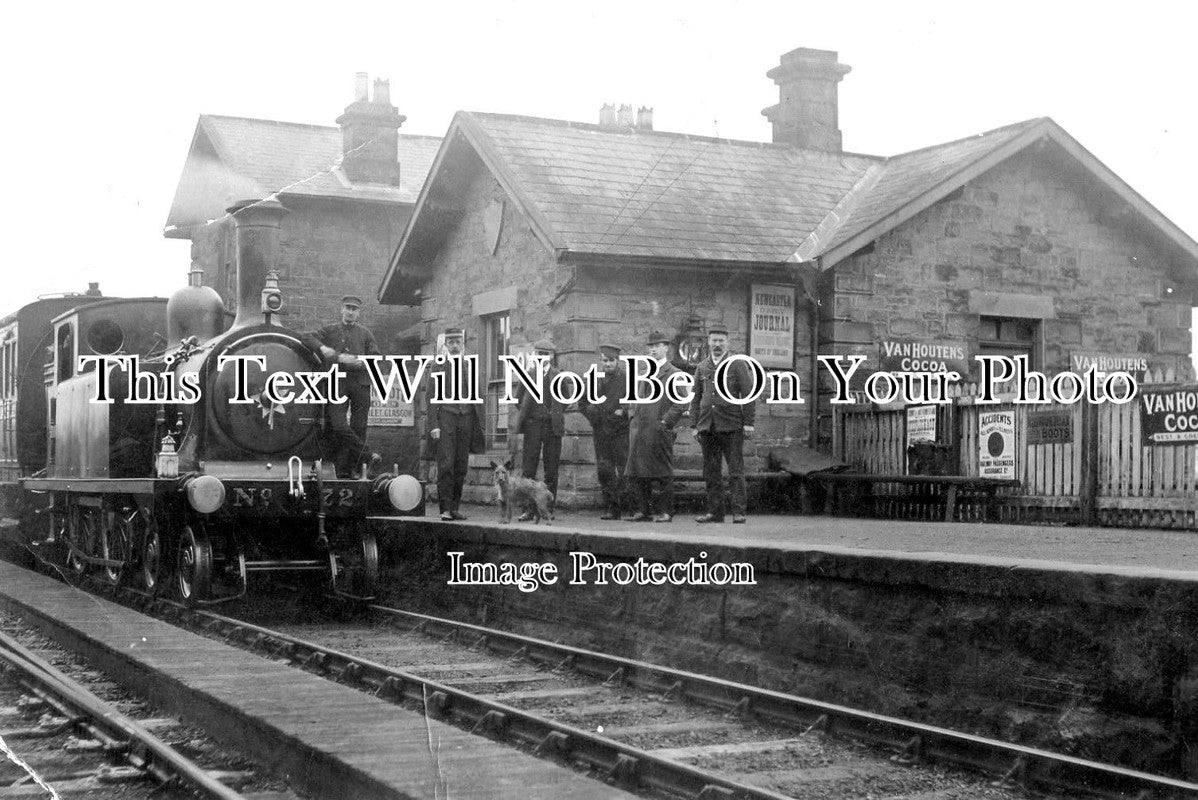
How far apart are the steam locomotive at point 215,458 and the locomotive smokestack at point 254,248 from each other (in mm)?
11

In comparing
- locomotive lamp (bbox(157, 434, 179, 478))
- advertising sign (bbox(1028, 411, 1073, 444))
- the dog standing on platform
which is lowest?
the dog standing on platform

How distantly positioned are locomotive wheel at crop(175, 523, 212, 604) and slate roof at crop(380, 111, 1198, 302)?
16.2ft

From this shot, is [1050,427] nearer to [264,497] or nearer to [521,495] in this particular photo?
[521,495]

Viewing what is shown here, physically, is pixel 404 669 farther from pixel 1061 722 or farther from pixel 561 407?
pixel 561 407

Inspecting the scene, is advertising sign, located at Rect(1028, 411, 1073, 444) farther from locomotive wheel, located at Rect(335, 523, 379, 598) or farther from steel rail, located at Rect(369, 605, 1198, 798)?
locomotive wheel, located at Rect(335, 523, 379, 598)

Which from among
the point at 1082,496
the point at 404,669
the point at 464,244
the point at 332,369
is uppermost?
the point at 464,244

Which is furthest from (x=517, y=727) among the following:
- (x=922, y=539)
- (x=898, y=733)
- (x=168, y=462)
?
(x=168, y=462)

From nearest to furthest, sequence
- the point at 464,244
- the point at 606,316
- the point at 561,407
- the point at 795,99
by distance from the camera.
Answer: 1. the point at 561,407
2. the point at 606,316
3. the point at 464,244
4. the point at 795,99

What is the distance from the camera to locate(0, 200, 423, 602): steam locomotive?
1077cm

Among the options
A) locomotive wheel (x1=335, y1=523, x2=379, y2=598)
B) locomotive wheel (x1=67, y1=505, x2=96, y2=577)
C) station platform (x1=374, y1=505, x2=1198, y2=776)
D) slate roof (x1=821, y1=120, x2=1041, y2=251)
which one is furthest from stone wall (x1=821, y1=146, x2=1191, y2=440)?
locomotive wheel (x1=67, y1=505, x2=96, y2=577)

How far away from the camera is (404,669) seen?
8.62 meters

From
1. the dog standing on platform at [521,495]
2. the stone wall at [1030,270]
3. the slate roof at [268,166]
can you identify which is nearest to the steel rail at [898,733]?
the dog standing on platform at [521,495]

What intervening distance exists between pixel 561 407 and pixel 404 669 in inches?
204

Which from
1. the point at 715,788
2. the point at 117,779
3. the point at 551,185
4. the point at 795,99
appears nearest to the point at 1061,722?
the point at 715,788
